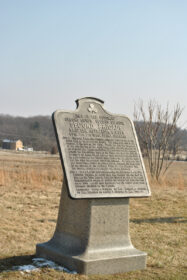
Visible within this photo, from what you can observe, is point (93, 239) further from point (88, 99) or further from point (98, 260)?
point (88, 99)

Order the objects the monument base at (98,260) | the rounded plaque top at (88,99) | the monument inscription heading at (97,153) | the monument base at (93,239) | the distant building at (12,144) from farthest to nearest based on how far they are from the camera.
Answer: the distant building at (12,144) → the rounded plaque top at (88,99) → the monument inscription heading at (97,153) → the monument base at (93,239) → the monument base at (98,260)

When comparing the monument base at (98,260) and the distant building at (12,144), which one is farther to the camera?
the distant building at (12,144)

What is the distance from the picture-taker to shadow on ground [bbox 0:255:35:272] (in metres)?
5.64

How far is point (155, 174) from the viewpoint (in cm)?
1886

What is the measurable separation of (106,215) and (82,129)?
4.02 ft

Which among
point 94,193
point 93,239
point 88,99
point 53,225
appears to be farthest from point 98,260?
point 53,225

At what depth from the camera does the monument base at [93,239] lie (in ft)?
18.2

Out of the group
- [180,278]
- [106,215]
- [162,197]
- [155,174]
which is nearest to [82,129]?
[106,215]

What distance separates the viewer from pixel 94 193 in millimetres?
5684

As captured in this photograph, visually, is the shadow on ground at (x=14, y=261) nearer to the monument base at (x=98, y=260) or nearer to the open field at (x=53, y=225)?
the open field at (x=53, y=225)

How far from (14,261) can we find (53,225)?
3180 millimetres

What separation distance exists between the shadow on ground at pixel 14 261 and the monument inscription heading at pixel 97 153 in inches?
48.1

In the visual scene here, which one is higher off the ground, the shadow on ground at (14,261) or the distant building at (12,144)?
the distant building at (12,144)

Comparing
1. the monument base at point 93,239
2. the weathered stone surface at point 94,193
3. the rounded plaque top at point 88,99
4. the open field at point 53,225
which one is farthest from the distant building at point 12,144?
the monument base at point 93,239
